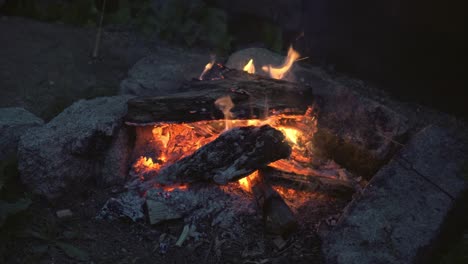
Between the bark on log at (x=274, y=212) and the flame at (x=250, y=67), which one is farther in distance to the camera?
the flame at (x=250, y=67)

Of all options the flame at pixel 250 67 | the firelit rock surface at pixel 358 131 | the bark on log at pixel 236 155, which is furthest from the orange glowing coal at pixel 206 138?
the flame at pixel 250 67

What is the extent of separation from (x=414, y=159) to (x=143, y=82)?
3.05 metres

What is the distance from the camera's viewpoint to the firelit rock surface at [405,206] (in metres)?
2.93

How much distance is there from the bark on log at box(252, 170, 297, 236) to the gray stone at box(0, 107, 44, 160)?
226 cm

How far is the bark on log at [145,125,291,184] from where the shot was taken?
3447 mm

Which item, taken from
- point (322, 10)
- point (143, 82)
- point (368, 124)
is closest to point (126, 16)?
point (143, 82)

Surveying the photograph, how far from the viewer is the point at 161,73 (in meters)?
5.04

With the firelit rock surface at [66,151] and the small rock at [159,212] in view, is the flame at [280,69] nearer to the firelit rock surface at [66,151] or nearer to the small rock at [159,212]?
the firelit rock surface at [66,151]

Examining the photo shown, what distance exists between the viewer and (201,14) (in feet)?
21.5

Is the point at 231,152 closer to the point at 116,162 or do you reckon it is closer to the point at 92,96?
the point at 116,162

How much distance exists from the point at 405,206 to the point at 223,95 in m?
1.81

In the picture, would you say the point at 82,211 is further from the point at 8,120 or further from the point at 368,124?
the point at 368,124

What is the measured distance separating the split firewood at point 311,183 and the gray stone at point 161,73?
5.03 ft

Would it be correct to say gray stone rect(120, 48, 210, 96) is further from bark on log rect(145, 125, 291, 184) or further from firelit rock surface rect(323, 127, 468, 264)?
firelit rock surface rect(323, 127, 468, 264)
